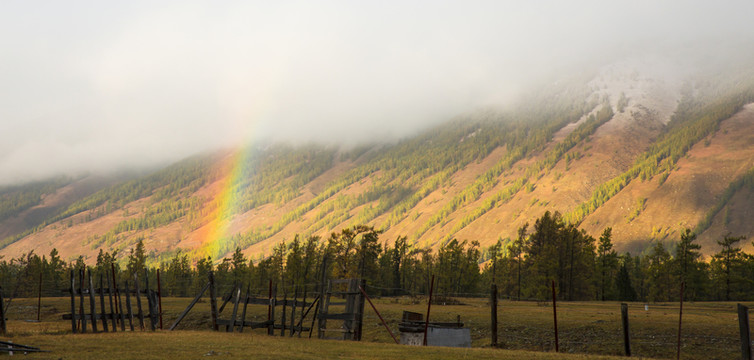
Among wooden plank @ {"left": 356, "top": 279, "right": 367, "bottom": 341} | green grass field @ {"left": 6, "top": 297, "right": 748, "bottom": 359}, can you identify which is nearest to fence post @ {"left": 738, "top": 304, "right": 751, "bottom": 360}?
green grass field @ {"left": 6, "top": 297, "right": 748, "bottom": 359}

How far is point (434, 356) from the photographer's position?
779 inches

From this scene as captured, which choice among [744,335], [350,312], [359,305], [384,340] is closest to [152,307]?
[350,312]

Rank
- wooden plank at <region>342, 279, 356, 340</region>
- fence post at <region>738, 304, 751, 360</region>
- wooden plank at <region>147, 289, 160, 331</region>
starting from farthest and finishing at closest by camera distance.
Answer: wooden plank at <region>147, 289, 160, 331</region>
wooden plank at <region>342, 279, 356, 340</region>
fence post at <region>738, 304, 751, 360</region>

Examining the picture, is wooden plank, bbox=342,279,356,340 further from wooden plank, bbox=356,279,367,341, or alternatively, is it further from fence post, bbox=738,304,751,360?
fence post, bbox=738,304,751,360

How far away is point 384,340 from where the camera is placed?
135 feet

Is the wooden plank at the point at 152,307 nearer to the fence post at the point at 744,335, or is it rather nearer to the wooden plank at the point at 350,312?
the wooden plank at the point at 350,312

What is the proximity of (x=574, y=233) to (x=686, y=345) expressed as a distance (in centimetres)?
7759

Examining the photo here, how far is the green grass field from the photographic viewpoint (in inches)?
785

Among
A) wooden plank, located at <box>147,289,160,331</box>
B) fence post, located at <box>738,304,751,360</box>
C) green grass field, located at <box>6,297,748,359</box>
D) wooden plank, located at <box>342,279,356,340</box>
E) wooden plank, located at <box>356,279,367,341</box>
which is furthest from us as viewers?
wooden plank, located at <box>147,289,160,331</box>

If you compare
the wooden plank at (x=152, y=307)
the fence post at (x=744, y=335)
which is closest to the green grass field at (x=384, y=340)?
the wooden plank at (x=152, y=307)

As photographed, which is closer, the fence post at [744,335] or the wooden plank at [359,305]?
the fence post at [744,335]

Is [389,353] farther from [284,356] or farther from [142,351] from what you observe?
[142,351]

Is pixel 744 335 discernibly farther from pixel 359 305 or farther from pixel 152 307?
pixel 152 307

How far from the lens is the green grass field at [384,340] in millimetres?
19938
